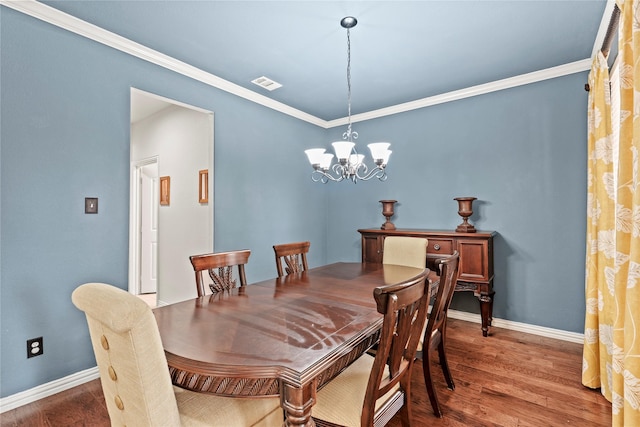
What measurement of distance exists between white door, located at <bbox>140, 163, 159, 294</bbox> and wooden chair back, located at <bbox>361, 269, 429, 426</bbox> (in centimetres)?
443

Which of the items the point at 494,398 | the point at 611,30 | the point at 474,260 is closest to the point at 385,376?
the point at 494,398

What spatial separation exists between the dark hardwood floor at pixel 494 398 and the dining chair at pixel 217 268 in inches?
37.3

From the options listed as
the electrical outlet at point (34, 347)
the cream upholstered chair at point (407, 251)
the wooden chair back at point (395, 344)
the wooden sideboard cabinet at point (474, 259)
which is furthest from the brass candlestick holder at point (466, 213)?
the electrical outlet at point (34, 347)

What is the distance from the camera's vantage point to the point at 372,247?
12.3 ft

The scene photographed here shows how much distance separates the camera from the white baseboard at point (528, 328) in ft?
9.54

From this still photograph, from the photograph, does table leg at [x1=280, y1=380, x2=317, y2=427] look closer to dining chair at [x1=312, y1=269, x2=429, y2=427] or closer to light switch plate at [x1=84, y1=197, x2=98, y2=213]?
dining chair at [x1=312, y1=269, x2=429, y2=427]

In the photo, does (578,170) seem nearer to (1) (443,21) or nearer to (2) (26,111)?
(1) (443,21)

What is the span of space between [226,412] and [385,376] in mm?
690

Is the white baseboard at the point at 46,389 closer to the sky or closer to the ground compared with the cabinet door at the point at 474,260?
closer to the ground

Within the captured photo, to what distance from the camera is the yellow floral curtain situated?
1.10m

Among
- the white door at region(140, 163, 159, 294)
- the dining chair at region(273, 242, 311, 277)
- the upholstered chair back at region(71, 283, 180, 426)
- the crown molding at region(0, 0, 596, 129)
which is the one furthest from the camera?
the white door at region(140, 163, 159, 294)

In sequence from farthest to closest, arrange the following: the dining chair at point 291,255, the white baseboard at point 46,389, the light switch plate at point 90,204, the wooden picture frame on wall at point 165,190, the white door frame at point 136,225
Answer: the white door frame at point 136,225 → the wooden picture frame on wall at point 165,190 → the dining chair at point 291,255 → the light switch plate at point 90,204 → the white baseboard at point 46,389

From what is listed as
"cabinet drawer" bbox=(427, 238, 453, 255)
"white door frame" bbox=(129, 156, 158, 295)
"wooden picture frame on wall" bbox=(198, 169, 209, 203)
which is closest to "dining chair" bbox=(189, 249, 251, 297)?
"wooden picture frame on wall" bbox=(198, 169, 209, 203)

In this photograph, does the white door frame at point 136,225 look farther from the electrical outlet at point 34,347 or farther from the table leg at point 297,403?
the table leg at point 297,403
